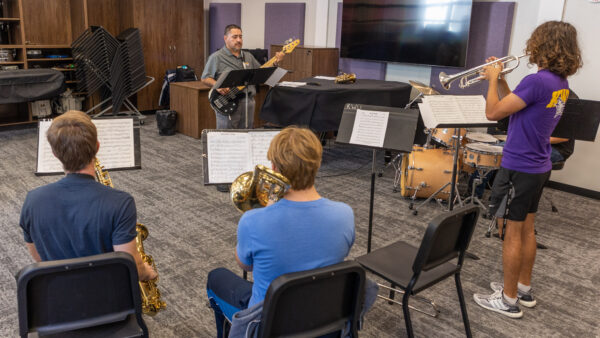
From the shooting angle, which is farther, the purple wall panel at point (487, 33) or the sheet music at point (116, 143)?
the purple wall panel at point (487, 33)

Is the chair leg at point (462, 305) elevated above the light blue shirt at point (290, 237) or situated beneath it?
situated beneath

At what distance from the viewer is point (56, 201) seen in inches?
65.6

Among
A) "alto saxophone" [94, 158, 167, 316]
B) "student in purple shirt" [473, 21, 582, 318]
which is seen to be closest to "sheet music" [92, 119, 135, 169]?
"alto saxophone" [94, 158, 167, 316]

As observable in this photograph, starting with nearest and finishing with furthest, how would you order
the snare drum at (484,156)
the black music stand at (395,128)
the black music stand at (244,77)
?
1. the black music stand at (395,128)
2. the snare drum at (484,156)
3. the black music stand at (244,77)

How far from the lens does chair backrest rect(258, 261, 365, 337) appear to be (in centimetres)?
148

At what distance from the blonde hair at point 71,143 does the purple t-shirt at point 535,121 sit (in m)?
2.04

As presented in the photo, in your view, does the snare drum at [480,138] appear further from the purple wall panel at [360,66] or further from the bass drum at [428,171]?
the purple wall panel at [360,66]

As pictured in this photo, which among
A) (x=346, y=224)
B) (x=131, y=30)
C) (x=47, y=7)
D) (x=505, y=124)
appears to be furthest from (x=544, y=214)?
(x=47, y=7)

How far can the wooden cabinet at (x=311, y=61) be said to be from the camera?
23.6 feet

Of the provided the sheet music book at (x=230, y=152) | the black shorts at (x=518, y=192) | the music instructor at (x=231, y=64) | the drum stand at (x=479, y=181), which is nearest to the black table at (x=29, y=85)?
the music instructor at (x=231, y=64)

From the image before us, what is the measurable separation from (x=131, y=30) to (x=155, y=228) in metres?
4.73

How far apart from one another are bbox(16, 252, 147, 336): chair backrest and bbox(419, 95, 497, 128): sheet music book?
2.09m

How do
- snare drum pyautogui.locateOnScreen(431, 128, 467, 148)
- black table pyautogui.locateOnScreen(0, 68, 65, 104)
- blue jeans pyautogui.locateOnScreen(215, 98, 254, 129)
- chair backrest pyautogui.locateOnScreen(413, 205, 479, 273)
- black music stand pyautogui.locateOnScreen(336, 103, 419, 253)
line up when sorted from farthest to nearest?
black table pyautogui.locateOnScreen(0, 68, 65, 104) → blue jeans pyautogui.locateOnScreen(215, 98, 254, 129) → snare drum pyautogui.locateOnScreen(431, 128, 467, 148) → black music stand pyautogui.locateOnScreen(336, 103, 419, 253) → chair backrest pyautogui.locateOnScreen(413, 205, 479, 273)

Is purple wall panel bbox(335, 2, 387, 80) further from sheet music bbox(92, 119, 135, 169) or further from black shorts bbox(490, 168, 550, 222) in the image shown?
sheet music bbox(92, 119, 135, 169)
